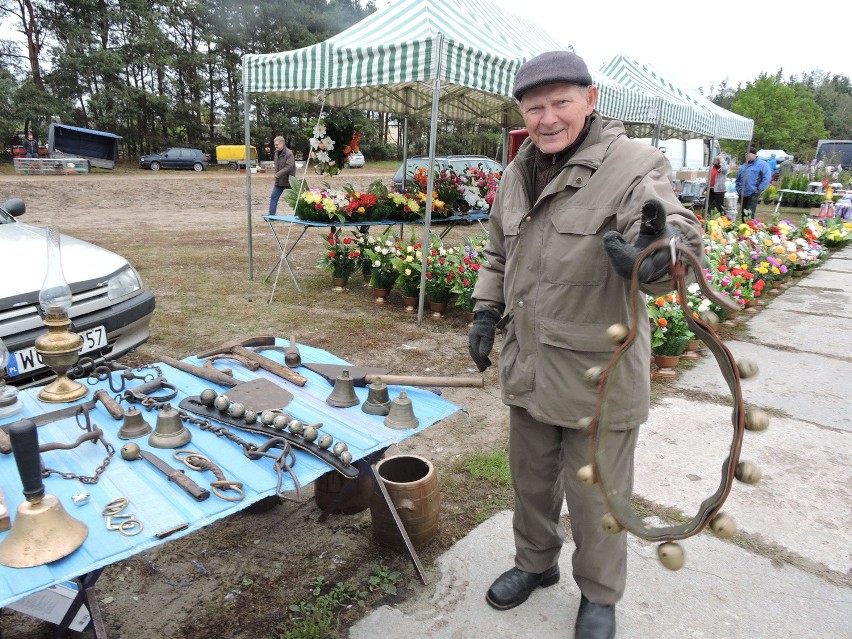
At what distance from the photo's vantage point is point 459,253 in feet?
21.5

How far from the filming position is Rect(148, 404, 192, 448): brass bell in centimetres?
201

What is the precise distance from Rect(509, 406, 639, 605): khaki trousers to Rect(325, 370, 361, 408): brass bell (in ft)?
2.25

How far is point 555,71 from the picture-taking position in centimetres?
176

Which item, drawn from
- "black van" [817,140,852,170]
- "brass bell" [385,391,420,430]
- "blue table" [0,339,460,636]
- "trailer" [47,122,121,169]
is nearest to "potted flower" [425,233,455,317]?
"blue table" [0,339,460,636]

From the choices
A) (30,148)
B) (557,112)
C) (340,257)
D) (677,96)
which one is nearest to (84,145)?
(30,148)

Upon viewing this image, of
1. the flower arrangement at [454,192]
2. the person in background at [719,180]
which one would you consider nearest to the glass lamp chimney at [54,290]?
the flower arrangement at [454,192]

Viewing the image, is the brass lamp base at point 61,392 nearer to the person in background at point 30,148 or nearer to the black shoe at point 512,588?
the black shoe at point 512,588

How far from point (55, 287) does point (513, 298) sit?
170 centimetres

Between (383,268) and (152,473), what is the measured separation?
16.4ft

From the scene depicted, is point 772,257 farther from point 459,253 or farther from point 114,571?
point 114,571

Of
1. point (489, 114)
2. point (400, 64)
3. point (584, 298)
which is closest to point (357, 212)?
point (400, 64)

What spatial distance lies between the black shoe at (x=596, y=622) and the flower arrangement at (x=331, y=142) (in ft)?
20.6

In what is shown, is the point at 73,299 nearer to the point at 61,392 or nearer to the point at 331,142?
the point at 61,392

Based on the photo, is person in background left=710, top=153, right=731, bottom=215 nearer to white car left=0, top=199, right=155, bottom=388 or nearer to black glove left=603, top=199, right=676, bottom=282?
white car left=0, top=199, right=155, bottom=388
